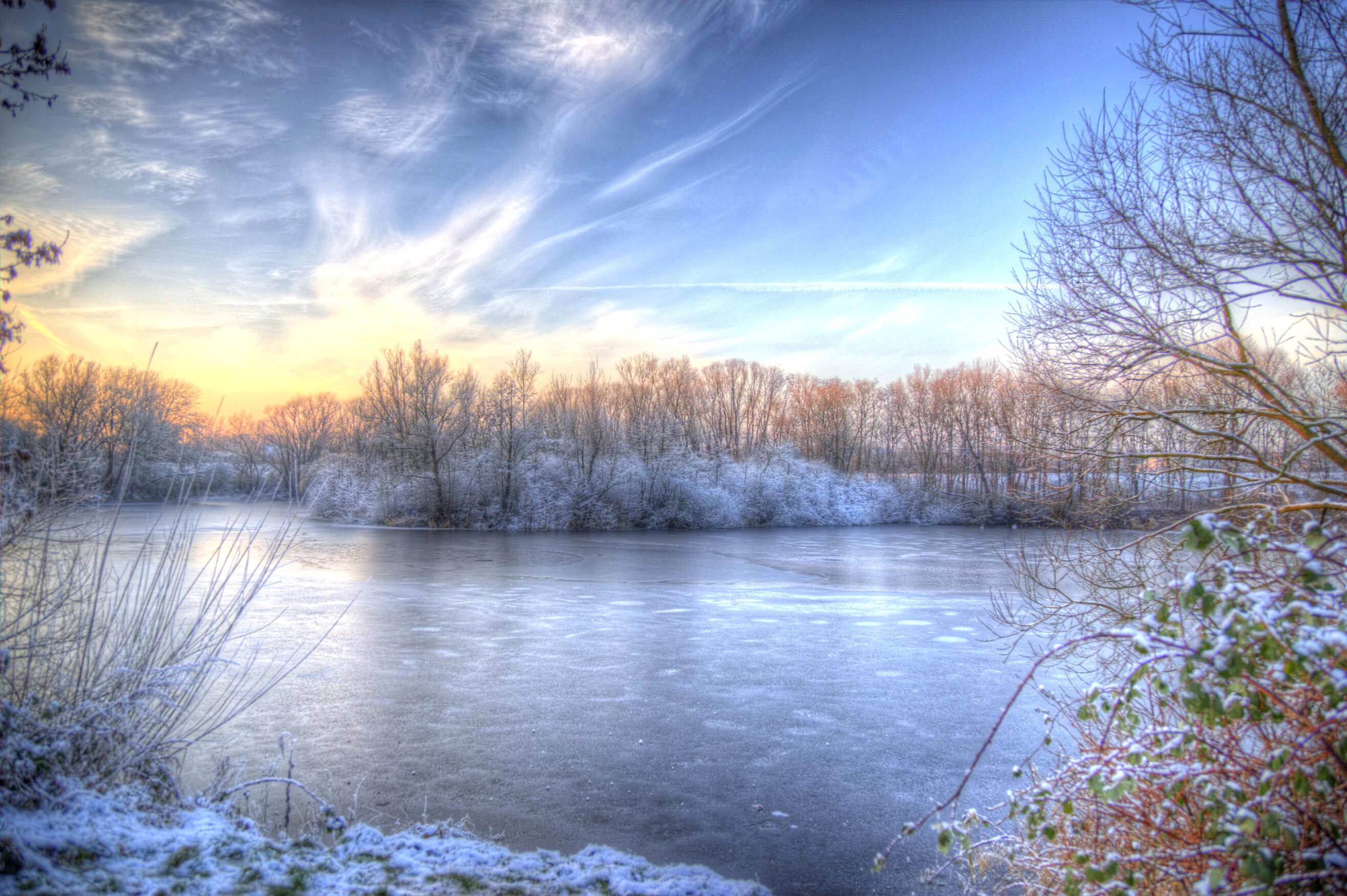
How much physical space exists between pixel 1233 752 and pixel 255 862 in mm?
4237

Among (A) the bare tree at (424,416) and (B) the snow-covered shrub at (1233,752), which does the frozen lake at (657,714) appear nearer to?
(B) the snow-covered shrub at (1233,752)

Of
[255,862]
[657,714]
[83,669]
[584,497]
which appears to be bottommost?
[657,714]

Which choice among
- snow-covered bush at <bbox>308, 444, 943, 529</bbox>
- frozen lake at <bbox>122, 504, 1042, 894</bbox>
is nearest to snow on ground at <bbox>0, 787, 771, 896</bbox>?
frozen lake at <bbox>122, 504, 1042, 894</bbox>

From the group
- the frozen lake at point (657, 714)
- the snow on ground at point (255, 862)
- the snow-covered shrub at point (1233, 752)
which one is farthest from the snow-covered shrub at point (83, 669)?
the snow-covered shrub at point (1233, 752)

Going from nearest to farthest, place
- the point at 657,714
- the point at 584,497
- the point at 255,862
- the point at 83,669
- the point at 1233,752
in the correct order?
1. the point at 1233,752
2. the point at 255,862
3. the point at 83,669
4. the point at 657,714
5. the point at 584,497

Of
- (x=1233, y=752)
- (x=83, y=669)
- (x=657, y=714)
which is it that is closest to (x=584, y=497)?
(x=657, y=714)

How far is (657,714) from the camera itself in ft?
26.1

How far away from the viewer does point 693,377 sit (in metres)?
51.9

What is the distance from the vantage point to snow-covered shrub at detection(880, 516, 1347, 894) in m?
2.16

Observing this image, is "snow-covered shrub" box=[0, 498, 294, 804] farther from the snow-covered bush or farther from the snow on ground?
the snow-covered bush

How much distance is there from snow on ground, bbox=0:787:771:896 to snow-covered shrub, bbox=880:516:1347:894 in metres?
1.81

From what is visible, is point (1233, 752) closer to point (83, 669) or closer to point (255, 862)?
point (255, 862)

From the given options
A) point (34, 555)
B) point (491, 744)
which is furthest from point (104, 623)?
point (491, 744)

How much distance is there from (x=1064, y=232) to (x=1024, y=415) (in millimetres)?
1829
